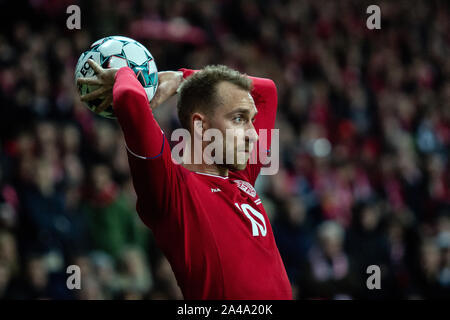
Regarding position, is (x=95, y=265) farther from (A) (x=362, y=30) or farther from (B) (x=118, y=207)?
(A) (x=362, y=30)

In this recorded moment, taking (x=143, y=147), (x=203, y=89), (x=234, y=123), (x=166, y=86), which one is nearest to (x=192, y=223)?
(x=143, y=147)

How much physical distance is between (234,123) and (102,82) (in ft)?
2.20

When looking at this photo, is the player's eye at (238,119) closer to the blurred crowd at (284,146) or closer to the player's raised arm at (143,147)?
the player's raised arm at (143,147)

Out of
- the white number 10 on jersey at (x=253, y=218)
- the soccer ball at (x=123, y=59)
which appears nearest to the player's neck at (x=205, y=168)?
the white number 10 on jersey at (x=253, y=218)

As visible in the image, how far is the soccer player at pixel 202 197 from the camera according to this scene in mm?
2521

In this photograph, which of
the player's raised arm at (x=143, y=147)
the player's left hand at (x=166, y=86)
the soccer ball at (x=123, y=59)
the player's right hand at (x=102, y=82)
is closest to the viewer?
the player's raised arm at (x=143, y=147)

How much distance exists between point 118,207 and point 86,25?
384cm

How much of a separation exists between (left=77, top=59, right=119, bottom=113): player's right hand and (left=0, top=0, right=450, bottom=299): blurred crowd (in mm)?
3452

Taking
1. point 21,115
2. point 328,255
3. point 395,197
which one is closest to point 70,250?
point 21,115

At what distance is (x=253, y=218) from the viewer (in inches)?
113

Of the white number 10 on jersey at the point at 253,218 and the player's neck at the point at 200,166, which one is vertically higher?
the player's neck at the point at 200,166

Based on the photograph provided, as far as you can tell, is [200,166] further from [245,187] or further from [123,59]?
[123,59]

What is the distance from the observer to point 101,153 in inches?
290

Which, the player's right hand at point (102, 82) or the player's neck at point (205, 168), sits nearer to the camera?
the player's right hand at point (102, 82)
